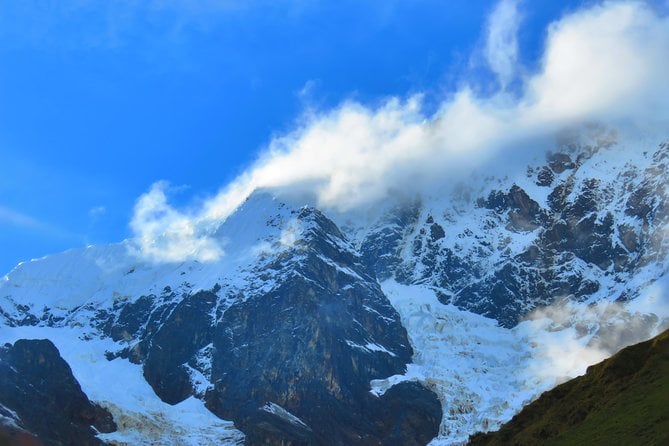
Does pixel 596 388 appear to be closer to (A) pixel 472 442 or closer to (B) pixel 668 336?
(B) pixel 668 336

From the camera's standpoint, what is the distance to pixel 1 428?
195 meters

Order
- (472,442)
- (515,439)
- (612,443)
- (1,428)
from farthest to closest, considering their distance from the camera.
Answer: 1. (1,428)
2. (472,442)
3. (515,439)
4. (612,443)

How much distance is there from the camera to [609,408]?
94375 millimetres

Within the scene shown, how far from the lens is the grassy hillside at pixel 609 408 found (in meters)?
87.0

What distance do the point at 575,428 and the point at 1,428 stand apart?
129 metres

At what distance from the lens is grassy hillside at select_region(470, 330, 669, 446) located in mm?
87000

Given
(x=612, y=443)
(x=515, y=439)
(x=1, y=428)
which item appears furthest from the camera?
(x=1, y=428)

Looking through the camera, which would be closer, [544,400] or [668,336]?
[668,336]

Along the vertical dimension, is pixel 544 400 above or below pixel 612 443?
above

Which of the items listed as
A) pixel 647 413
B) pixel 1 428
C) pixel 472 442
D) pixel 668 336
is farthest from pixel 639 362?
pixel 1 428

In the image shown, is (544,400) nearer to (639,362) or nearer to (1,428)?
(639,362)

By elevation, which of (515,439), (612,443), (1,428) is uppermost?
(1,428)

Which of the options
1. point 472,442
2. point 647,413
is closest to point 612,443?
point 647,413

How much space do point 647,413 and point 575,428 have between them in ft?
31.1
